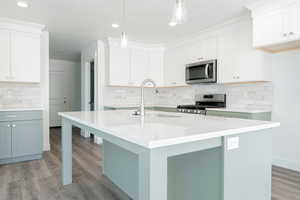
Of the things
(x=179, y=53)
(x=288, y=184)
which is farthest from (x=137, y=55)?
(x=288, y=184)

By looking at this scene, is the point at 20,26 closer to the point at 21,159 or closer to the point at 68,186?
the point at 21,159

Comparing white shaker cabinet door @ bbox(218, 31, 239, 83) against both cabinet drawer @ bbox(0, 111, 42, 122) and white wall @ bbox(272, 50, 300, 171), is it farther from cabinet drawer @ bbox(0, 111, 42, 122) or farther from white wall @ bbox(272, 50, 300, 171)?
cabinet drawer @ bbox(0, 111, 42, 122)

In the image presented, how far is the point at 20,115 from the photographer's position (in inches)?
130

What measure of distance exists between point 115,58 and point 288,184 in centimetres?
384

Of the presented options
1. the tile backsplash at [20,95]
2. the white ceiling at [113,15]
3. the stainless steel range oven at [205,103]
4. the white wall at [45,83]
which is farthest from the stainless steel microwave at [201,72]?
Result: the tile backsplash at [20,95]

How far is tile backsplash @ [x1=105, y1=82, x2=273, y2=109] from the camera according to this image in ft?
10.7

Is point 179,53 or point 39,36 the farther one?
point 179,53

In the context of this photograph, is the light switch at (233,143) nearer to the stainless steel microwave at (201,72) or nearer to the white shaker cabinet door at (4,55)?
the stainless steel microwave at (201,72)

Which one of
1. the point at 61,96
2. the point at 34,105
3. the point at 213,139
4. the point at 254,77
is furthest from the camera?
the point at 61,96

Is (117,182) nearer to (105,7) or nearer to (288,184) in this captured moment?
(288,184)

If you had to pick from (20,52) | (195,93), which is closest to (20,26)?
A: (20,52)

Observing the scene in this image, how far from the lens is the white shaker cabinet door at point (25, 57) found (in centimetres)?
344

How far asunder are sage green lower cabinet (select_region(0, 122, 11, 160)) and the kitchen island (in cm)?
245

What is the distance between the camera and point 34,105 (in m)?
3.92
